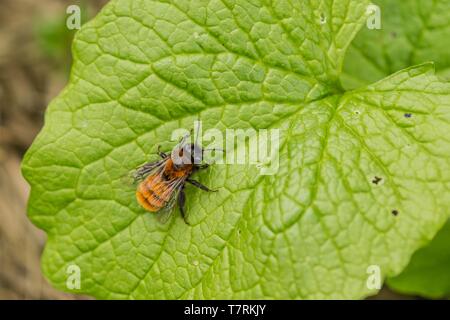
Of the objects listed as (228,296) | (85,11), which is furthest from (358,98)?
(85,11)

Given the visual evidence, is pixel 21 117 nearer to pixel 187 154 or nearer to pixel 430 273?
pixel 187 154

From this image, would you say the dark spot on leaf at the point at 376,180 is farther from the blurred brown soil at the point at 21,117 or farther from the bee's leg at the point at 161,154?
the blurred brown soil at the point at 21,117

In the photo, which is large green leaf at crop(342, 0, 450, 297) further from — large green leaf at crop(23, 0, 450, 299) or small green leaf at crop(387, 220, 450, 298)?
small green leaf at crop(387, 220, 450, 298)

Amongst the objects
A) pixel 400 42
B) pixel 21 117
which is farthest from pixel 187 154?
pixel 21 117

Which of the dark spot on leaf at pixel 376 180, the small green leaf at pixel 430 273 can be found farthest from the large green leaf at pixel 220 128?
the small green leaf at pixel 430 273

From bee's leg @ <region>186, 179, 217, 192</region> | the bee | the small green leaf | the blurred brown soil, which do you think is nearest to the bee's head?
the bee

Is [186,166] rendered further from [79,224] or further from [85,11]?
[85,11]
